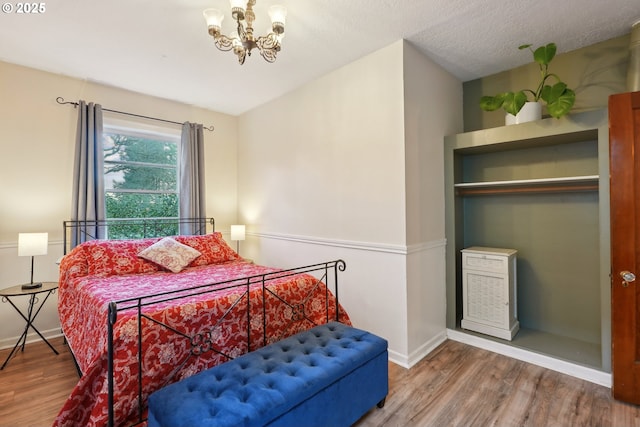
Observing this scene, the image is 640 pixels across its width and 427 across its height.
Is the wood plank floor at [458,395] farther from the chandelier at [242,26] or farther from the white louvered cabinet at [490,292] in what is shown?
the chandelier at [242,26]

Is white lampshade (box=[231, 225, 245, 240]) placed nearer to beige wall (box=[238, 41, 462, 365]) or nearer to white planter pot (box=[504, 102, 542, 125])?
beige wall (box=[238, 41, 462, 365])

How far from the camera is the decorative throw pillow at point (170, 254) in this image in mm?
3066

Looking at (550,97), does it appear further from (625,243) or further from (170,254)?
(170,254)

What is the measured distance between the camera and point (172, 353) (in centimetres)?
174

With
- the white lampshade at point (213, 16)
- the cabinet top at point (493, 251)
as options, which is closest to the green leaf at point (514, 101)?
the cabinet top at point (493, 251)

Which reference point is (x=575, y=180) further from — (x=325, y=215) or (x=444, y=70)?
(x=325, y=215)

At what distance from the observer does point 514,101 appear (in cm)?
264

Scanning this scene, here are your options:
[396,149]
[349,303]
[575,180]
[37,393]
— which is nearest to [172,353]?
[37,393]

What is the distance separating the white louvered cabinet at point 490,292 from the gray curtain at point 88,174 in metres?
4.01

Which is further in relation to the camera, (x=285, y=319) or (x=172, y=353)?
(x=285, y=319)

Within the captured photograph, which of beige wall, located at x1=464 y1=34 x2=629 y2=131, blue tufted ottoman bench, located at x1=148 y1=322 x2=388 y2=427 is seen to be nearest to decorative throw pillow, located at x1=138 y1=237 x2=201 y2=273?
blue tufted ottoman bench, located at x1=148 y1=322 x2=388 y2=427

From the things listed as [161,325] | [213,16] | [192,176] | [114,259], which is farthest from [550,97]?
[114,259]

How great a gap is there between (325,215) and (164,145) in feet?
8.37

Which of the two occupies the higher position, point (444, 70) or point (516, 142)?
point (444, 70)
